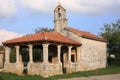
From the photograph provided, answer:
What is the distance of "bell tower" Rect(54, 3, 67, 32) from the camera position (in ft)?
121

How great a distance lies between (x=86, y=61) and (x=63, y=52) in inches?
125

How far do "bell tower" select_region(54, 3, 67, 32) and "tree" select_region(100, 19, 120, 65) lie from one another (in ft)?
53.7

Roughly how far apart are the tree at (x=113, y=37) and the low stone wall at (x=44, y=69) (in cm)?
2189

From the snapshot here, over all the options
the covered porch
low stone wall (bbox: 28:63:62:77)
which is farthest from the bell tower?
low stone wall (bbox: 28:63:62:77)

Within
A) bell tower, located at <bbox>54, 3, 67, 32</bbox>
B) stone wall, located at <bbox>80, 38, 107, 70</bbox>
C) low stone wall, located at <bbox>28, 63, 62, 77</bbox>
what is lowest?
low stone wall, located at <bbox>28, 63, 62, 77</bbox>

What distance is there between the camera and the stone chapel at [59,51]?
29.1 metres

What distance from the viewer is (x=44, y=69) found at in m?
28.4

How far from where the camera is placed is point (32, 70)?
29453mm

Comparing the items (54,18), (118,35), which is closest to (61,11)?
(54,18)

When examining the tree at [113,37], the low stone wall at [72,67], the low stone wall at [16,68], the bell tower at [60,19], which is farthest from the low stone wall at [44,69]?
the tree at [113,37]

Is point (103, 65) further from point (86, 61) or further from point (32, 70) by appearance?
point (32, 70)

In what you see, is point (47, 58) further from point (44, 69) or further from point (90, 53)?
point (90, 53)

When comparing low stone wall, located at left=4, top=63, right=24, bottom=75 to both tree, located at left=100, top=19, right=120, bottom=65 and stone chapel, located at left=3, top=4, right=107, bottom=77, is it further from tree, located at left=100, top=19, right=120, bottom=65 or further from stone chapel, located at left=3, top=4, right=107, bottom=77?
tree, located at left=100, top=19, right=120, bottom=65

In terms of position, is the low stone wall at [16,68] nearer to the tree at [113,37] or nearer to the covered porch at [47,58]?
the covered porch at [47,58]
